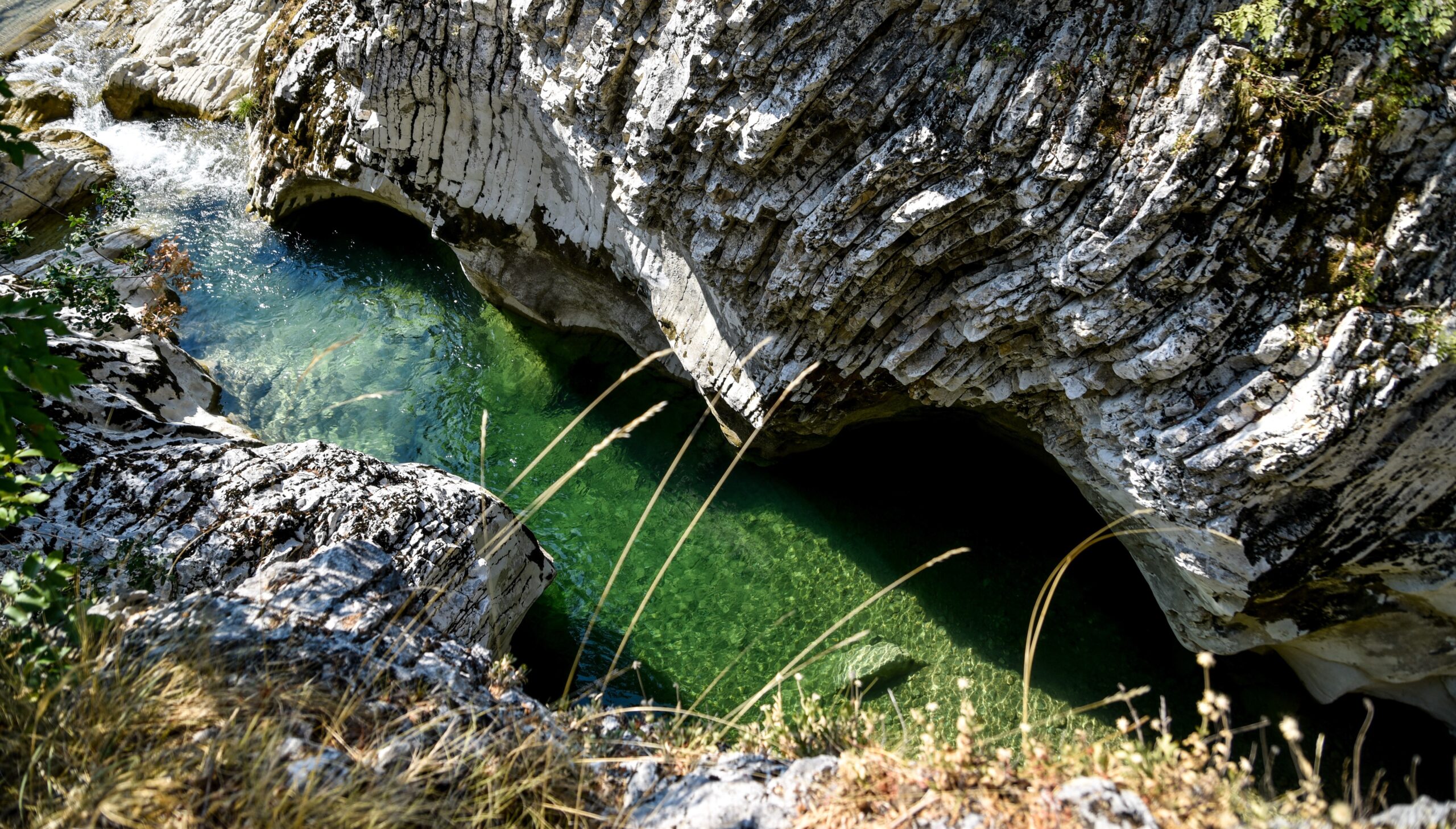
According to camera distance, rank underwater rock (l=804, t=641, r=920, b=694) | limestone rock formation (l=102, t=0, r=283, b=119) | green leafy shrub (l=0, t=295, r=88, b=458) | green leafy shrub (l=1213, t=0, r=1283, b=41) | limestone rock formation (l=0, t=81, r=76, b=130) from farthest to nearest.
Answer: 1. limestone rock formation (l=102, t=0, r=283, b=119)
2. limestone rock formation (l=0, t=81, r=76, b=130)
3. underwater rock (l=804, t=641, r=920, b=694)
4. green leafy shrub (l=1213, t=0, r=1283, b=41)
5. green leafy shrub (l=0, t=295, r=88, b=458)

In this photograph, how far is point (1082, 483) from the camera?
6.95 metres

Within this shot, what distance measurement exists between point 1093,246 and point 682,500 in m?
4.49

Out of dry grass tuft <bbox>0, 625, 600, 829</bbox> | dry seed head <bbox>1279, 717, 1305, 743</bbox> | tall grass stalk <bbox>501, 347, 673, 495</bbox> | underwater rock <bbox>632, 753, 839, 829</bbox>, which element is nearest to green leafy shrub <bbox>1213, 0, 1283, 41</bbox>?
tall grass stalk <bbox>501, 347, 673, 495</bbox>

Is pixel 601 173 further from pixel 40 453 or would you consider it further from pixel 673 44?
pixel 40 453

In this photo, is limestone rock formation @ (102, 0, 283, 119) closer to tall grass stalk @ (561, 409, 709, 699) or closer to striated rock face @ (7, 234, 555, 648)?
striated rock face @ (7, 234, 555, 648)

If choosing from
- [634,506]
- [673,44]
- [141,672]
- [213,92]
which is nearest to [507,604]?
[634,506]

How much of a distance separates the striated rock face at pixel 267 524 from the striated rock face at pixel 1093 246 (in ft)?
9.09

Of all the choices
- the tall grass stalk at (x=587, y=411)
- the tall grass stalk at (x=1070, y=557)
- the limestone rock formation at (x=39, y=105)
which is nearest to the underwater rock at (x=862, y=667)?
the tall grass stalk at (x=1070, y=557)

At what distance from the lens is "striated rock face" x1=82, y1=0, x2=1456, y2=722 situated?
15.9ft

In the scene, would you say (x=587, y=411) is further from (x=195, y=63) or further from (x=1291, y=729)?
(x=195, y=63)

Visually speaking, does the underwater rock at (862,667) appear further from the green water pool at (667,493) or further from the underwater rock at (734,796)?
the underwater rock at (734,796)

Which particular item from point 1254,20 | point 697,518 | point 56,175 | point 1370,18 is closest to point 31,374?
point 697,518

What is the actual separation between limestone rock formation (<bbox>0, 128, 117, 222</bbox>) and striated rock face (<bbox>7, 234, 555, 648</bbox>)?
5.63 metres

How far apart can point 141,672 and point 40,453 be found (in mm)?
864
